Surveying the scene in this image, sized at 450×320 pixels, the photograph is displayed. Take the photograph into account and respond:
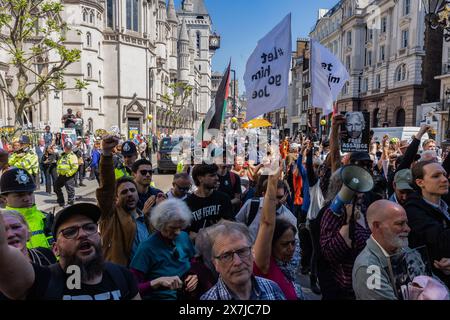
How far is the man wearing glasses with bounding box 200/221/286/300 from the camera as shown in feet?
6.98

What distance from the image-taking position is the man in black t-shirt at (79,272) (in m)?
→ 1.88

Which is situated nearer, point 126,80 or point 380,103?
point 380,103

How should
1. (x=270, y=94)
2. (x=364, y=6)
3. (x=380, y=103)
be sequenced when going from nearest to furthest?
(x=270, y=94) < (x=380, y=103) < (x=364, y=6)

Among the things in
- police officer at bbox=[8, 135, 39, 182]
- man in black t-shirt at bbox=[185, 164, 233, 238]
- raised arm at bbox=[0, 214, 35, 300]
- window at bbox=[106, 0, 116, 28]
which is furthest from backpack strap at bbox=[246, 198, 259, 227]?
window at bbox=[106, 0, 116, 28]

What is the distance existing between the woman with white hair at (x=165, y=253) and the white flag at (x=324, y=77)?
4008 mm

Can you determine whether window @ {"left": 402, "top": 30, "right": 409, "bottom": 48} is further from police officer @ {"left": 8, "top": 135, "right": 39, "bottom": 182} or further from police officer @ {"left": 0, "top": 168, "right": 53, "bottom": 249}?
police officer @ {"left": 0, "top": 168, "right": 53, "bottom": 249}

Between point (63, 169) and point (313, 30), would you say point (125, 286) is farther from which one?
point (313, 30)

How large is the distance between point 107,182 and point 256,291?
1900mm

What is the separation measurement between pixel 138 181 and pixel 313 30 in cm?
6902

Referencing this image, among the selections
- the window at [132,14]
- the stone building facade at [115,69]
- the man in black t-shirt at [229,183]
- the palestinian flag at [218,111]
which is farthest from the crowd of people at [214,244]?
the window at [132,14]

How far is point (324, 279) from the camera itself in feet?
9.82

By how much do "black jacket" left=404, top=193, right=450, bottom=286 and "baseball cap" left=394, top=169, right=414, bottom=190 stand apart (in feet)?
2.84

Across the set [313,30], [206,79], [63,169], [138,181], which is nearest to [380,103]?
[313,30]

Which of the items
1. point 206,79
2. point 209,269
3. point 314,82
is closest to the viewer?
point 209,269
